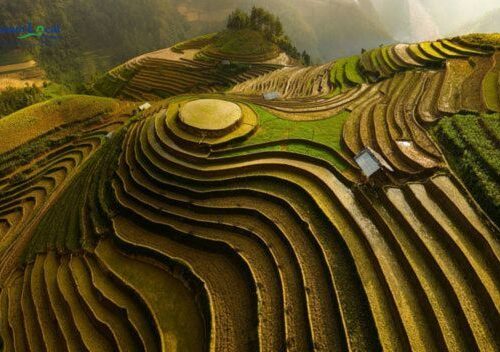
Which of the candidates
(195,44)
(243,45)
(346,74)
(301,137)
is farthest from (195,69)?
(301,137)

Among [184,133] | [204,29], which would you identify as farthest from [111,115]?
[204,29]

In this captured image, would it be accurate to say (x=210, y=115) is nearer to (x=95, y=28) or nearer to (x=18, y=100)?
(x=18, y=100)

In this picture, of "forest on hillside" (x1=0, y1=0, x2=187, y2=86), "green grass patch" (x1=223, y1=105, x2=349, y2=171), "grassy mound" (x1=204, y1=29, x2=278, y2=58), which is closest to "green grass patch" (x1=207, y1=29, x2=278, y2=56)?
"grassy mound" (x1=204, y1=29, x2=278, y2=58)

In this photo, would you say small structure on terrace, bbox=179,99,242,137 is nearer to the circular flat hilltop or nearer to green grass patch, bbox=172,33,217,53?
the circular flat hilltop

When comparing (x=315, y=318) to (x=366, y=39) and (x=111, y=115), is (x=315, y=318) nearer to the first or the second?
(x=111, y=115)

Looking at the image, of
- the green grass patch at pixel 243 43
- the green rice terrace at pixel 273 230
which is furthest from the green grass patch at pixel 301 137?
the green grass patch at pixel 243 43

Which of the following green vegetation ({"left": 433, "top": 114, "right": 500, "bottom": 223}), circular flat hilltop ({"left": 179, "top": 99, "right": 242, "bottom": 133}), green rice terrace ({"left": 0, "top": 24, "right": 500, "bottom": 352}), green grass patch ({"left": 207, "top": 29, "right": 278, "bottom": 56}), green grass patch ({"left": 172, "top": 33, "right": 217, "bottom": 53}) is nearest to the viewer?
green rice terrace ({"left": 0, "top": 24, "right": 500, "bottom": 352})

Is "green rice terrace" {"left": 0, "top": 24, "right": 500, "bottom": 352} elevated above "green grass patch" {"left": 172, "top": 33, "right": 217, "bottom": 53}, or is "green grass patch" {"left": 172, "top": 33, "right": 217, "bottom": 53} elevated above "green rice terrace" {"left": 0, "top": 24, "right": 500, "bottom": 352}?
"green grass patch" {"left": 172, "top": 33, "right": 217, "bottom": 53}
